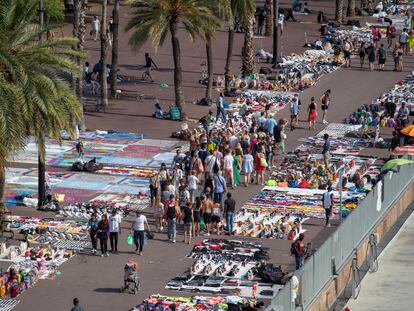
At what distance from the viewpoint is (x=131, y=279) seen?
37469 mm

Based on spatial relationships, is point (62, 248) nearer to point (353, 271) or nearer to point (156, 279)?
point (156, 279)

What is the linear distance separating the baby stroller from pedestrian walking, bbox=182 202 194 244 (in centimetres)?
438

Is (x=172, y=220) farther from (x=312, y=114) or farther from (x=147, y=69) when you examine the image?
(x=147, y=69)

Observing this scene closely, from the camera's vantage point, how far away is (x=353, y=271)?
3781cm

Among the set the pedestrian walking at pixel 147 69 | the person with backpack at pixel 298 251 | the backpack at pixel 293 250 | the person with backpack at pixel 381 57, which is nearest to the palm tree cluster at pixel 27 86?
the backpack at pixel 293 250

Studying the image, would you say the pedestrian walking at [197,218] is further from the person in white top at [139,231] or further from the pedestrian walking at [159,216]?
the person in white top at [139,231]

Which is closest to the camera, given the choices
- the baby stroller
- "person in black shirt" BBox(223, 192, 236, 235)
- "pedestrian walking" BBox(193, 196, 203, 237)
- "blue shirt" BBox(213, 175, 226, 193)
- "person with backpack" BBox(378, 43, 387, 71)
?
the baby stroller

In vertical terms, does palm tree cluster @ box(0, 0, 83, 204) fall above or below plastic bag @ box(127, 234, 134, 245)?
above

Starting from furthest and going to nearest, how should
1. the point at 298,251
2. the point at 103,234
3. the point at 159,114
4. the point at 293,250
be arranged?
the point at 159,114 < the point at 103,234 < the point at 293,250 < the point at 298,251

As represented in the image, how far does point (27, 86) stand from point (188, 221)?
555 centimetres

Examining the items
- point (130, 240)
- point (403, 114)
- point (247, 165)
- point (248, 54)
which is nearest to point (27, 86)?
point (130, 240)

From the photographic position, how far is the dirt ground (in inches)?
1484

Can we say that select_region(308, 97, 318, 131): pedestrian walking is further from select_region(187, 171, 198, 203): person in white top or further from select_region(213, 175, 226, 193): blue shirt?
select_region(213, 175, 226, 193): blue shirt

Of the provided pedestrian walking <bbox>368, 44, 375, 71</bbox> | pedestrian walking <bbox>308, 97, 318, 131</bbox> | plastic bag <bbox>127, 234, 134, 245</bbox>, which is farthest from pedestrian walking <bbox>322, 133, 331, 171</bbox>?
pedestrian walking <bbox>368, 44, 375, 71</bbox>
